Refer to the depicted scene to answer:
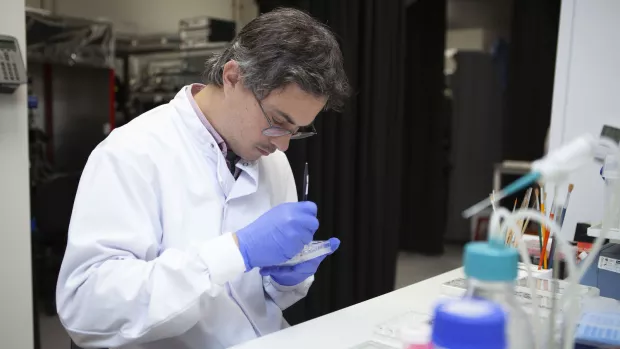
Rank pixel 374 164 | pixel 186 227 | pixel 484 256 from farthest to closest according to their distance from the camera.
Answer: pixel 374 164 → pixel 186 227 → pixel 484 256

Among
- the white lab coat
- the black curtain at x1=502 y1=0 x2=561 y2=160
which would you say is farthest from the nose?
the black curtain at x1=502 y1=0 x2=561 y2=160

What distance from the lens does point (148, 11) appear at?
4008 mm

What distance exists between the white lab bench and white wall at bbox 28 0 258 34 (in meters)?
2.84

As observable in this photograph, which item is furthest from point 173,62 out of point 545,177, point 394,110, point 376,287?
point 545,177

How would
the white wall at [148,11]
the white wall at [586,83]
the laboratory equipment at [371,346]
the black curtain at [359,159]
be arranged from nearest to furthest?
the laboratory equipment at [371,346] < the white wall at [586,83] < the black curtain at [359,159] < the white wall at [148,11]

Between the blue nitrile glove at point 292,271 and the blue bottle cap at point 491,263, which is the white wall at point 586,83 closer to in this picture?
the blue nitrile glove at point 292,271

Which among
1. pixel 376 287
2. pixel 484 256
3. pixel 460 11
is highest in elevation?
pixel 460 11

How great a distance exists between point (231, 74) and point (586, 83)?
4.31 feet

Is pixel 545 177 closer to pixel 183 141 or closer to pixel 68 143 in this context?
pixel 183 141

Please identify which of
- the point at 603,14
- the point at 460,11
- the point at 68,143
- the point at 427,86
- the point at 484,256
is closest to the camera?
the point at 484,256

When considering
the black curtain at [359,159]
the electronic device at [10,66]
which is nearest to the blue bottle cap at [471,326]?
the electronic device at [10,66]

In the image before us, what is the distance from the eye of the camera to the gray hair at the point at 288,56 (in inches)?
44.3

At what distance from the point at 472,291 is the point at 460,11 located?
18.0 feet

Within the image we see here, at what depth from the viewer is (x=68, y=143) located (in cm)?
322
